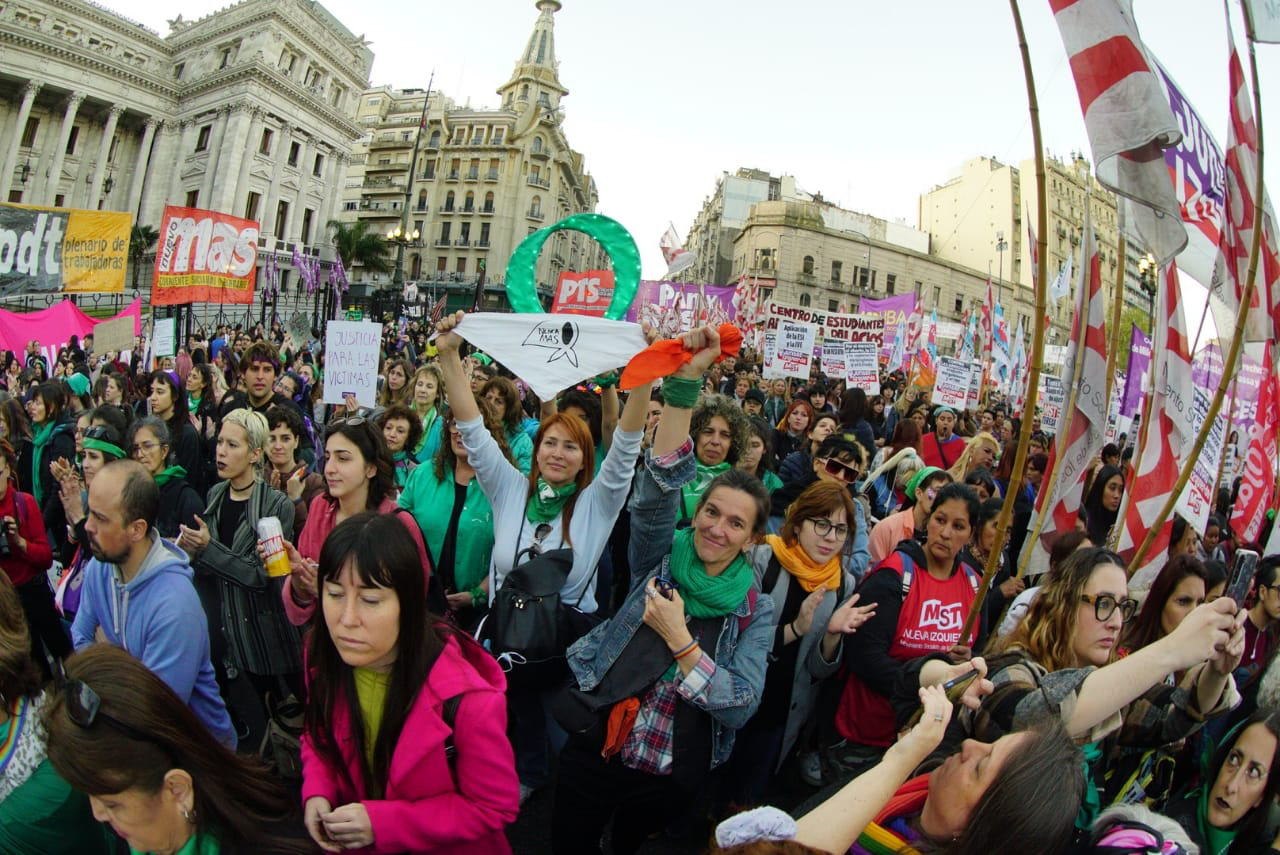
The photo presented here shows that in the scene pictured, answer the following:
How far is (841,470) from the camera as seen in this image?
→ 4.40m

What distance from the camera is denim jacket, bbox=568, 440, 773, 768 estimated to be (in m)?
2.43

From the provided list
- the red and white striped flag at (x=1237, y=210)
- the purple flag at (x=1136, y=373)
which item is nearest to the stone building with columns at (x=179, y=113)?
the purple flag at (x=1136, y=373)

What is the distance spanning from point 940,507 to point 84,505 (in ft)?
15.0

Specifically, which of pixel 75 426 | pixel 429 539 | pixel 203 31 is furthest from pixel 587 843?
pixel 203 31

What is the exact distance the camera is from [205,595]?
11.3 feet

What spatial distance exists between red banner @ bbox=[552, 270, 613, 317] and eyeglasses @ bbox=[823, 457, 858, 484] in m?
1.65

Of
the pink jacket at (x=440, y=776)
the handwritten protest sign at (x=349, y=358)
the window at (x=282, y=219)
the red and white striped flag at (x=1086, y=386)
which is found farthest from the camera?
the window at (x=282, y=219)

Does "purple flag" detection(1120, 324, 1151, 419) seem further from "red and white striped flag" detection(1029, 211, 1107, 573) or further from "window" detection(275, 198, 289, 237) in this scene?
"window" detection(275, 198, 289, 237)

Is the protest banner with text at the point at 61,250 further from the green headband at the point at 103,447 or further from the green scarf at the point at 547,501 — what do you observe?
the green scarf at the point at 547,501

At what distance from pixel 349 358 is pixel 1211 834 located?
6.62m

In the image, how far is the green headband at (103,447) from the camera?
4.05m

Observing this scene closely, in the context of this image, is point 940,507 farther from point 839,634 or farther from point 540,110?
point 540,110

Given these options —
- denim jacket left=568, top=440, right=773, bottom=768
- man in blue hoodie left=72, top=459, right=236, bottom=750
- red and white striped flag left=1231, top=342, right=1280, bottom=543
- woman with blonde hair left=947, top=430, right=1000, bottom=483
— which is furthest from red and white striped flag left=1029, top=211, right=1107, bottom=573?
man in blue hoodie left=72, top=459, right=236, bottom=750

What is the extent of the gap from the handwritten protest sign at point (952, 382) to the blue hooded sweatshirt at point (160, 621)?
9849 millimetres
